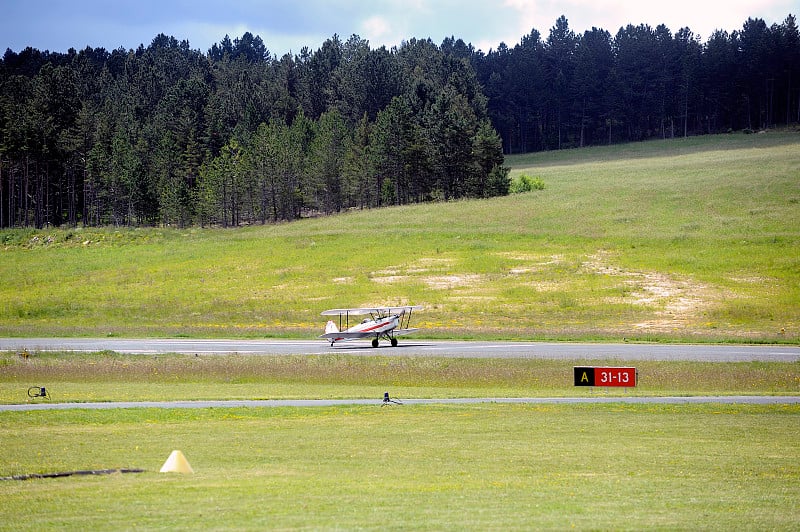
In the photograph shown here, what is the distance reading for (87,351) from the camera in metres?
40.9

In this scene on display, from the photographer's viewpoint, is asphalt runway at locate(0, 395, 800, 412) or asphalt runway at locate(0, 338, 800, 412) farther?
asphalt runway at locate(0, 338, 800, 412)

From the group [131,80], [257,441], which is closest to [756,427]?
[257,441]

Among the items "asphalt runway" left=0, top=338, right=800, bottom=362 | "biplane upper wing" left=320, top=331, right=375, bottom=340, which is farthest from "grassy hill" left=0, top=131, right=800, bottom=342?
"biplane upper wing" left=320, top=331, right=375, bottom=340

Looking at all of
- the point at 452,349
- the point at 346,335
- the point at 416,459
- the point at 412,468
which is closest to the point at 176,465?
the point at 412,468

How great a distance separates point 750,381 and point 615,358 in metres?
6.61

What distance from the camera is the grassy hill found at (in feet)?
173

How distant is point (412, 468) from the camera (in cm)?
1598

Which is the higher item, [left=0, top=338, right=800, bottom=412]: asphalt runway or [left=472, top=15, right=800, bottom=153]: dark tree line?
[left=472, top=15, right=800, bottom=153]: dark tree line

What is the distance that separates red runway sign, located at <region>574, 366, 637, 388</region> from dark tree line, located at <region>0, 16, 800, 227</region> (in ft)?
269

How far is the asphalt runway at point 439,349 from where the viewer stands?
37.9 meters

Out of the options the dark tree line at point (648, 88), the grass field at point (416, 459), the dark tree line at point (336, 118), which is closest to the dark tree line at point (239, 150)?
the dark tree line at point (336, 118)

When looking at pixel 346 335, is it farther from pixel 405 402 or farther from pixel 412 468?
pixel 412 468

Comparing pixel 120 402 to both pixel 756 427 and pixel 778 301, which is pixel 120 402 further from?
pixel 778 301

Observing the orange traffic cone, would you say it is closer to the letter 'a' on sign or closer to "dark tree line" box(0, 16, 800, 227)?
the letter 'a' on sign
